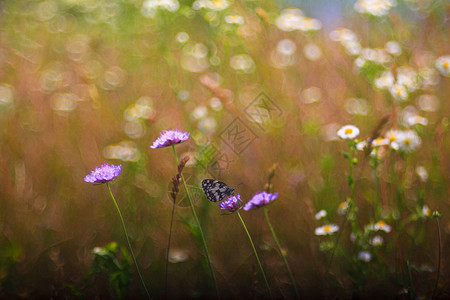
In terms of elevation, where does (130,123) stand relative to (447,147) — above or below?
below

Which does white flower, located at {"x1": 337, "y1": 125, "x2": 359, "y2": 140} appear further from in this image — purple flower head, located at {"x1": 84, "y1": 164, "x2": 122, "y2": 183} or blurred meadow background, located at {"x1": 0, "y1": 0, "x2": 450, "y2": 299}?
purple flower head, located at {"x1": 84, "y1": 164, "x2": 122, "y2": 183}

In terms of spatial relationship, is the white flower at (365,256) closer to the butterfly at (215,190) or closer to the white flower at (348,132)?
the white flower at (348,132)

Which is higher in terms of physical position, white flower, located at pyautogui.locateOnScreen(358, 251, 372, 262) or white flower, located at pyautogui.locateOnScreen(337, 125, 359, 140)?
white flower, located at pyautogui.locateOnScreen(337, 125, 359, 140)

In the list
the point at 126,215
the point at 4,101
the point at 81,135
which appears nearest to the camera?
the point at 126,215

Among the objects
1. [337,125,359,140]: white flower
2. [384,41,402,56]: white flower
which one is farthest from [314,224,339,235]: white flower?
[384,41,402,56]: white flower

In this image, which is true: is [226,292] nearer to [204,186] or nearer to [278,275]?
[278,275]

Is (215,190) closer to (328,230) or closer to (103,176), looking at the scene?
(103,176)

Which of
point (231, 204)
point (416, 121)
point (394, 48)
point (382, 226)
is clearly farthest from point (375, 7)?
point (231, 204)

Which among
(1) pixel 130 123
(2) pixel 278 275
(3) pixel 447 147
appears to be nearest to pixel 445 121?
(3) pixel 447 147

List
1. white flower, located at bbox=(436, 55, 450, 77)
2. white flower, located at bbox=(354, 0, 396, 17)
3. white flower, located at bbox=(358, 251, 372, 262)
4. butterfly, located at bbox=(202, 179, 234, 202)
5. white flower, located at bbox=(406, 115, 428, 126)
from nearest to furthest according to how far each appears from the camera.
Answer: butterfly, located at bbox=(202, 179, 234, 202) → white flower, located at bbox=(358, 251, 372, 262) → white flower, located at bbox=(406, 115, 428, 126) → white flower, located at bbox=(436, 55, 450, 77) → white flower, located at bbox=(354, 0, 396, 17)
